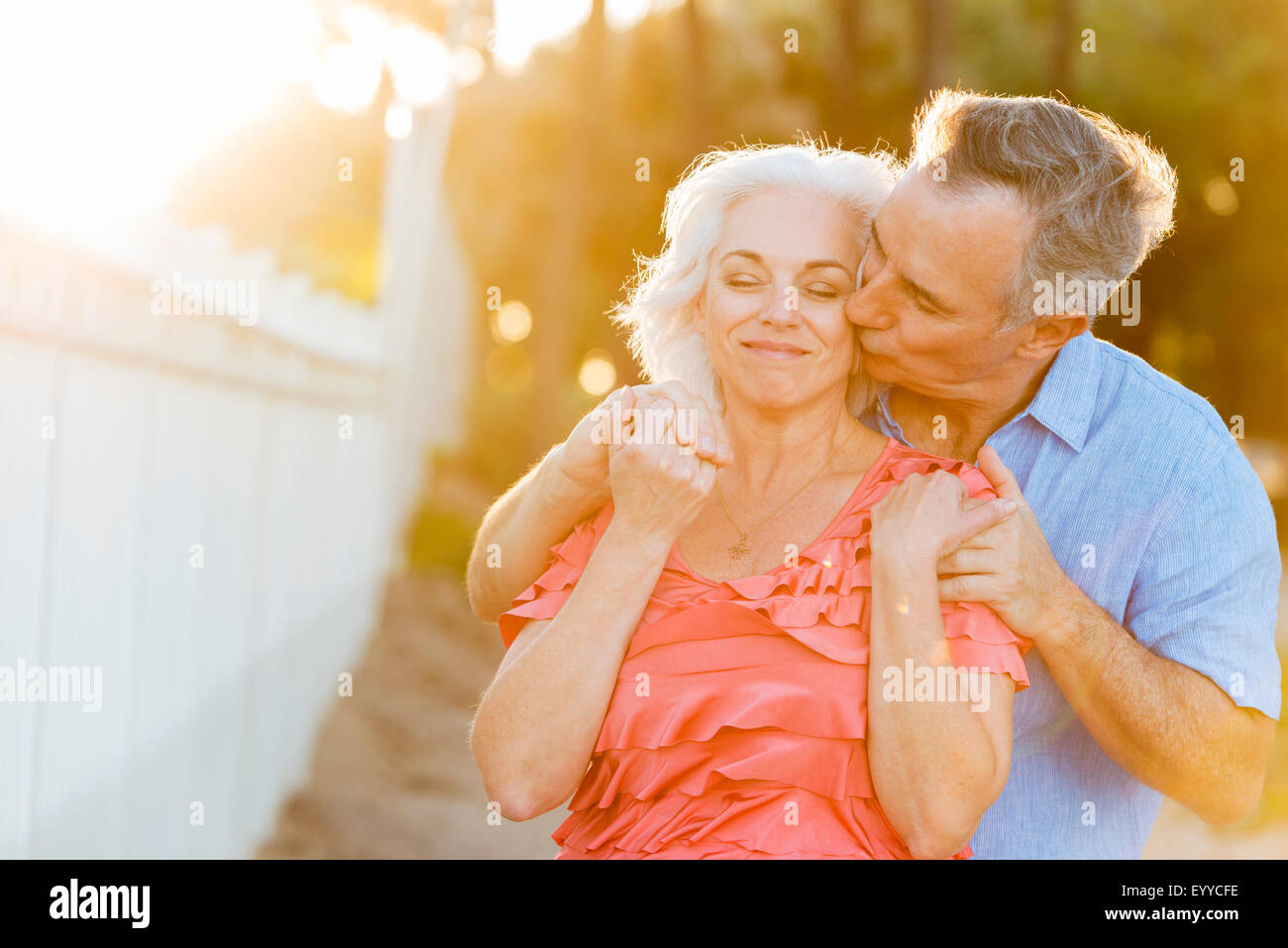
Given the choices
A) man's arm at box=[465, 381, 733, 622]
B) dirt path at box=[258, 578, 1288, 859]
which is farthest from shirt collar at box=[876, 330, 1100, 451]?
dirt path at box=[258, 578, 1288, 859]

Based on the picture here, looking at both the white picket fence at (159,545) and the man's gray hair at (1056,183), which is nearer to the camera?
the man's gray hair at (1056,183)

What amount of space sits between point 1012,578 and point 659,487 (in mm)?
602

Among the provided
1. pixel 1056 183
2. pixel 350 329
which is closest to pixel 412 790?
pixel 350 329

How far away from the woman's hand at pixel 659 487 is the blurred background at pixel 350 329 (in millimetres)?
1128

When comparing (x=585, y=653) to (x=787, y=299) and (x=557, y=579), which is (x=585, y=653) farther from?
(x=787, y=299)

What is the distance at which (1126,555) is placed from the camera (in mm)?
2348

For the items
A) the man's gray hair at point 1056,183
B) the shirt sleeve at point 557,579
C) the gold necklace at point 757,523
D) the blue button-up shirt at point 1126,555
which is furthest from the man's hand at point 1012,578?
the shirt sleeve at point 557,579

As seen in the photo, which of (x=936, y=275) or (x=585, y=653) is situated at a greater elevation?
(x=936, y=275)

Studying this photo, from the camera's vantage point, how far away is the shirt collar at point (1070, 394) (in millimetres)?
2416

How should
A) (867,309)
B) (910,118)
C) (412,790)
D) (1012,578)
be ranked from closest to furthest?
1. (1012,578)
2. (867,309)
3. (412,790)
4. (910,118)

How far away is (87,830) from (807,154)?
2.15 meters

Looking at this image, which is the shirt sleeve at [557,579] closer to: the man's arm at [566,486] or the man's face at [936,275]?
the man's arm at [566,486]

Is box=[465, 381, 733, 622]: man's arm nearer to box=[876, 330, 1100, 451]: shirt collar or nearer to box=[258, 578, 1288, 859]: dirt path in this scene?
box=[876, 330, 1100, 451]: shirt collar

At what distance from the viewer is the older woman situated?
80.5 inches
